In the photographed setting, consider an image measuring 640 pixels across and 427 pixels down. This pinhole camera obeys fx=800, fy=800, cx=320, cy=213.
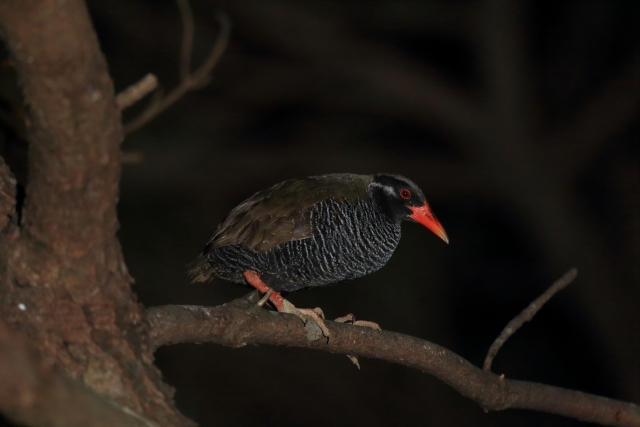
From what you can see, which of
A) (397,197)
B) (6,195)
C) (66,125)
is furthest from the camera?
(397,197)

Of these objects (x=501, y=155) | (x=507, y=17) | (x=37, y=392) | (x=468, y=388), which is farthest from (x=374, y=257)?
(x=507, y=17)

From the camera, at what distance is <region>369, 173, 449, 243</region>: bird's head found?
4.11 metres

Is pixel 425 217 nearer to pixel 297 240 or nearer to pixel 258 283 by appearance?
pixel 297 240

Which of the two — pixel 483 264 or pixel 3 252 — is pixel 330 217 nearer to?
pixel 3 252

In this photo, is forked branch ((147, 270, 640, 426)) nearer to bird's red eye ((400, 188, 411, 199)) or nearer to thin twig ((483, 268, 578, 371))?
thin twig ((483, 268, 578, 371))

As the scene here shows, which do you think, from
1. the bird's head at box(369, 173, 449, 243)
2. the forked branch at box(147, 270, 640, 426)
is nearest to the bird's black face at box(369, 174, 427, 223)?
the bird's head at box(369, 173, 449, 243)

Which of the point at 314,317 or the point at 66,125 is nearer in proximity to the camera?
the point at 66,125

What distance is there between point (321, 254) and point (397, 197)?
0.58m

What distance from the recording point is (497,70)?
7.25 metres

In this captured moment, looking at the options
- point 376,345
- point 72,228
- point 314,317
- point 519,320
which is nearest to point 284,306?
point 314,317

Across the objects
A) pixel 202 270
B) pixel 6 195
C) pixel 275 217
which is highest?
pixel 6 195

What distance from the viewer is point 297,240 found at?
3.78m

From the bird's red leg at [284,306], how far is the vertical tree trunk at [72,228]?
1.10 metres

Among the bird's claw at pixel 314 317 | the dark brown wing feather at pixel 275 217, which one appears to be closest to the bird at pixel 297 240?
the dark brown wing feather at pixel 275 217
